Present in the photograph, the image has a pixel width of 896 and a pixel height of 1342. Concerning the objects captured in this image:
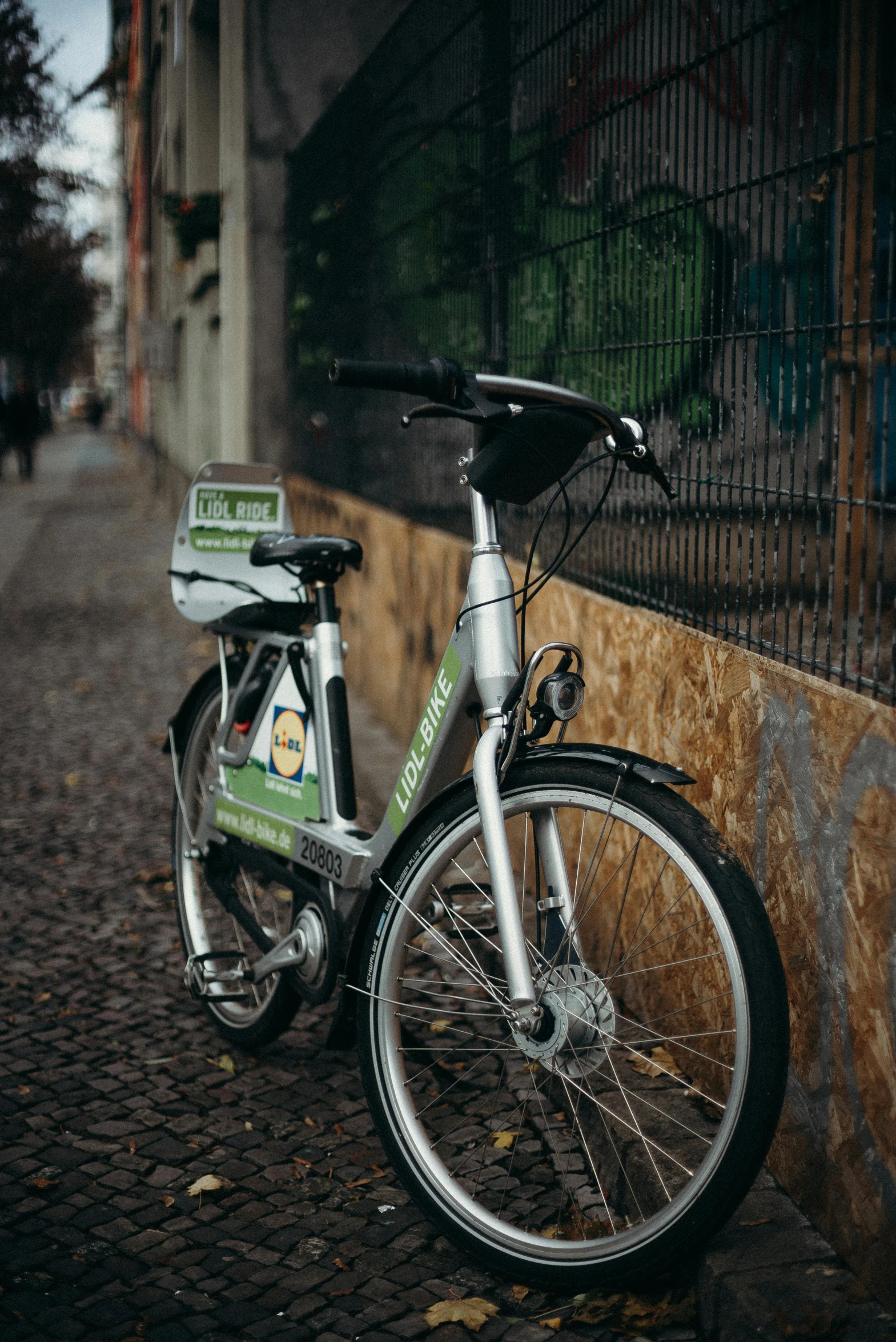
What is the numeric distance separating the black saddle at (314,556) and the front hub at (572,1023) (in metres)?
1.16

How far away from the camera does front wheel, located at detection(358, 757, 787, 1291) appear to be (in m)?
2.22

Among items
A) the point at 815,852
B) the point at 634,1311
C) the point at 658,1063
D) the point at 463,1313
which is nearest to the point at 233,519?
the point at 658,1063

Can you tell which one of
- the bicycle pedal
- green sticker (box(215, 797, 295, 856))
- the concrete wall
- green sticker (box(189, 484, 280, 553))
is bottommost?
the bicycle pedal

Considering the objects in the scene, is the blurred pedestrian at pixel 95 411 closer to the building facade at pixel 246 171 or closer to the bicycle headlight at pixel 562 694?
the building facade at pixel 246 171

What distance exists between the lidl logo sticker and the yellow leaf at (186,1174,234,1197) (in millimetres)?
885

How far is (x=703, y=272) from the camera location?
10.3 feet

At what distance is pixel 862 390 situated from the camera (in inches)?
105

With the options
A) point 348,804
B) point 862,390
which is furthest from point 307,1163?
point 862,390

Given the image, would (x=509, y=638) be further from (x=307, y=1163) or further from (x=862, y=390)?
(x=307, y=1163)

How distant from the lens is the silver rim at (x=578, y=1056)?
247cm

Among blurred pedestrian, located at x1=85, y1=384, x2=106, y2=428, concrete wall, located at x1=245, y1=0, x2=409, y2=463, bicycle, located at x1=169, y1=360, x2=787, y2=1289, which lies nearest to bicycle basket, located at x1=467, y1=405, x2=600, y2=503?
bicycle, located at x1=169, y1=360, x2=787, y2=1289

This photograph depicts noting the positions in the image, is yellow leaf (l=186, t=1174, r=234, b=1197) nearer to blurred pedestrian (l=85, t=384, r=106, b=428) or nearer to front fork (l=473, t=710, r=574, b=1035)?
front fork (l=473, t=710, r=574, b=1035)

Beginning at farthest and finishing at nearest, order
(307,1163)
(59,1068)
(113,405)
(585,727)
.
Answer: (113,405) → (585,727) → (59,1068) → (307,1163)

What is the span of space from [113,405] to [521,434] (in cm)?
11452
